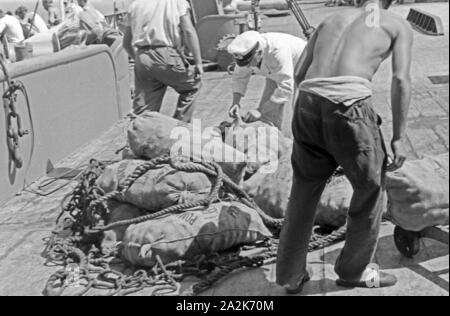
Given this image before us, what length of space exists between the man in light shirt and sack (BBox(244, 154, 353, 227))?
6.73ft

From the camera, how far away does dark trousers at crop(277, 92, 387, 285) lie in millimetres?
3240

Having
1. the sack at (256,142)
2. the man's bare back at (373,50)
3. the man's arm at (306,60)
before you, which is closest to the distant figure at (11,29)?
the sack at (256,142)

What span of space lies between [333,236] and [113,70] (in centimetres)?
576

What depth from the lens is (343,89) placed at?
324cm

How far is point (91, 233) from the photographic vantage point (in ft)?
14.6

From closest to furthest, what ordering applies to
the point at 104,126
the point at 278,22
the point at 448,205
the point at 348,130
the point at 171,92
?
the point at 348,130, the point at 448,205, the point at 104,126, the point at 171,92, the point at 278,22

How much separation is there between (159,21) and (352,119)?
3.73 meters

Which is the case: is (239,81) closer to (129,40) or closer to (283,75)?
(283,75)

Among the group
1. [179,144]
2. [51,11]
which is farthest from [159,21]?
[51,11]

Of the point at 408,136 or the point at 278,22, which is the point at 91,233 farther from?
the point at 278,22

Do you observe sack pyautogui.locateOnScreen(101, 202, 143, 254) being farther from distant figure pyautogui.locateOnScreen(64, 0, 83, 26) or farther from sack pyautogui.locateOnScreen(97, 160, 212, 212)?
distant figure pyautogui.locateOnScreen(64, 0, 83, 26)

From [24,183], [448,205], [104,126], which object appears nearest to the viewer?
[448,205]

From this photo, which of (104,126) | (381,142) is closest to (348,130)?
(381,142)

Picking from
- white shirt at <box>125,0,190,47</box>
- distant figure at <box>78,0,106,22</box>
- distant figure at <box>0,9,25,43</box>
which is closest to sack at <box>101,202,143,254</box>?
white shirt at <box>125,0,190,47</box>
